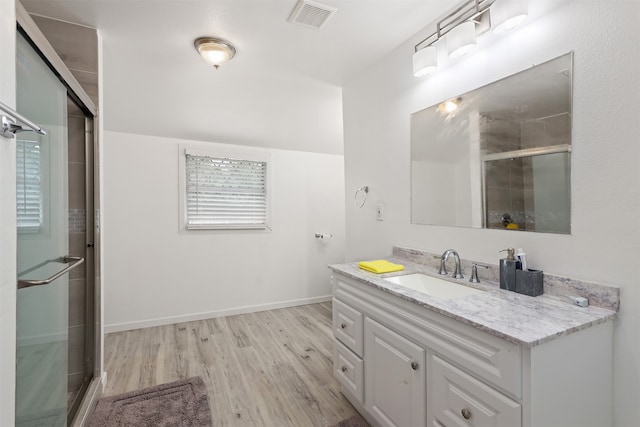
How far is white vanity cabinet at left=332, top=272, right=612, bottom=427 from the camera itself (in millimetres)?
903

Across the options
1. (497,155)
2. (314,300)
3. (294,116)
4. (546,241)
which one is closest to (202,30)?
(294,116)

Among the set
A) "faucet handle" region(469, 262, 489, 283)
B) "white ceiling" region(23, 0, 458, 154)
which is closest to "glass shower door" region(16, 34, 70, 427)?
"white ceiling" region(23, 0, 458, 154)

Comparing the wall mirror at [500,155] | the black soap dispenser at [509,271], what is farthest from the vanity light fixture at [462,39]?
the black soap dispenser at [509,271]

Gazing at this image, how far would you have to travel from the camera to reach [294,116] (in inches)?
117

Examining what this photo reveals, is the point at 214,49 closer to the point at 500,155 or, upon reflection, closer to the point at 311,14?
the point at 311,14

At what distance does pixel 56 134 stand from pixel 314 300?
10.9 feet

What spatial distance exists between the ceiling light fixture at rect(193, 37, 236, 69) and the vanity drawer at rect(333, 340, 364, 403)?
2.02 metres

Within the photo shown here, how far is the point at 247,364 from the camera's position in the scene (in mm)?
2469

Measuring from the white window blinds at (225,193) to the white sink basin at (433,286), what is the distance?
2470 mm

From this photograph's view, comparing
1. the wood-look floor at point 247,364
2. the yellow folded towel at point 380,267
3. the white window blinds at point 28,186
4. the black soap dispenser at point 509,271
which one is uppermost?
the white window blinds at point 28,186

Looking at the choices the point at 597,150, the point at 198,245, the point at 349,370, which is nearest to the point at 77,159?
the point at 198,245

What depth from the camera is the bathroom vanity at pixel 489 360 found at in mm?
903

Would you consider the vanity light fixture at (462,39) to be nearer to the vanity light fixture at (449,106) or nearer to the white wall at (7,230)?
the vanity light fixture at (449,106)

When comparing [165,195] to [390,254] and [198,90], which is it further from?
[390,254]
